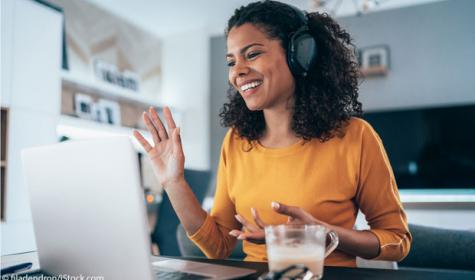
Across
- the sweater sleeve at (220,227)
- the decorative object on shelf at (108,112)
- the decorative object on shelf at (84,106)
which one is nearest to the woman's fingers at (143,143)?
the sweater sleeve at (220,227)

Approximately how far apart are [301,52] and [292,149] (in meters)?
0.26

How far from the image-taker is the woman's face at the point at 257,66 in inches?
45.2

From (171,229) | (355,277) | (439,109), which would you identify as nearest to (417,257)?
(355,277)

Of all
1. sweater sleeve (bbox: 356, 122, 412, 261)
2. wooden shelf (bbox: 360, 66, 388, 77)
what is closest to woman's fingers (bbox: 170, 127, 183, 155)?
sweater sleeve (bbox: 356, 122, 412, 261)

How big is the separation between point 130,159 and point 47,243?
30 centimetres

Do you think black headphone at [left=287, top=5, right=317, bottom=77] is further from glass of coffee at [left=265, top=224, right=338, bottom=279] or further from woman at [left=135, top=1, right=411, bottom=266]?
glass of coffee at [left=265, top=224, right=338, bottom=279]

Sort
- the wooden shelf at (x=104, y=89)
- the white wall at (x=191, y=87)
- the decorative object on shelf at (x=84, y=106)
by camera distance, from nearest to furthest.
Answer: the wooden shelf at (x=104, y=89)
the decorative object on shelf at (x=84, y=106)
the white wall at (x=191, y=87)

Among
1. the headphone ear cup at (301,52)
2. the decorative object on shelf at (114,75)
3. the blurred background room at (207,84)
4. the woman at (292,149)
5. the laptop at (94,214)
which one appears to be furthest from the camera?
the decorative object on shelf at (114,75)

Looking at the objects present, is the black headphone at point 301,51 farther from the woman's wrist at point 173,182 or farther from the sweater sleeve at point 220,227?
the woman's wrist at point 173,182

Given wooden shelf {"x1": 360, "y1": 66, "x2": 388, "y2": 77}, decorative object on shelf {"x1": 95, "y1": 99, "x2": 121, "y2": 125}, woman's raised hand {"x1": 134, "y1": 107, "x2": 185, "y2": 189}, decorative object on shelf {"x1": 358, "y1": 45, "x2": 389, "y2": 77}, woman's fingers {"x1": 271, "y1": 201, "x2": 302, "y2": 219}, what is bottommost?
woman's fingers {"x1": 271, "y1": 201, "x2": 302, "y2": 219}

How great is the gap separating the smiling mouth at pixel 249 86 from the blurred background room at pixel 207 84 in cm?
162

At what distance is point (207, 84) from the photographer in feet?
15.5

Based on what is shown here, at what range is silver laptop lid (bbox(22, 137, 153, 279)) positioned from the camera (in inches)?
22.8

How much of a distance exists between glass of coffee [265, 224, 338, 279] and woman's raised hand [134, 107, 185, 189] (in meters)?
0.37
